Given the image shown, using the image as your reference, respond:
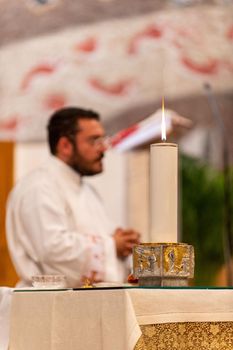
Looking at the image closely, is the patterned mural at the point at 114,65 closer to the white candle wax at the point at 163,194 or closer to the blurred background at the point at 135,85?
the blurred background at the point at 135,85

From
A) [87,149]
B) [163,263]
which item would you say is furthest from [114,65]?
[163,263]

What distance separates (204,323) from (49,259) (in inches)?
68.9

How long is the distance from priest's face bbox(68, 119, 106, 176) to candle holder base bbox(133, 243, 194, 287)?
2.27 metres

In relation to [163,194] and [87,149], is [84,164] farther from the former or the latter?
[163,194]

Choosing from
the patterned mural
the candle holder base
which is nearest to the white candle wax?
the candle holder base

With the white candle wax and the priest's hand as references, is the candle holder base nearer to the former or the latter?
the white candle wax

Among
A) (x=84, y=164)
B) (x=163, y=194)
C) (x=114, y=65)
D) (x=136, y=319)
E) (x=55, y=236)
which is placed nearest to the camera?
(x=136, y=319)

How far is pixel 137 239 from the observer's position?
4047 mm

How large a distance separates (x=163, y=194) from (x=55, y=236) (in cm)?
168

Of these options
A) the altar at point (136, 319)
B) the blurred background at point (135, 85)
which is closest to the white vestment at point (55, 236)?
the altar at point (136, 319)

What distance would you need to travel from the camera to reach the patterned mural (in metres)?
8.76

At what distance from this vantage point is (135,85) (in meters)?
9.12

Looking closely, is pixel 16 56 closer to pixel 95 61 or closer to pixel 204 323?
pixel 95 61

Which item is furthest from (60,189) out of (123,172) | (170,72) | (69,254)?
(170,72)
